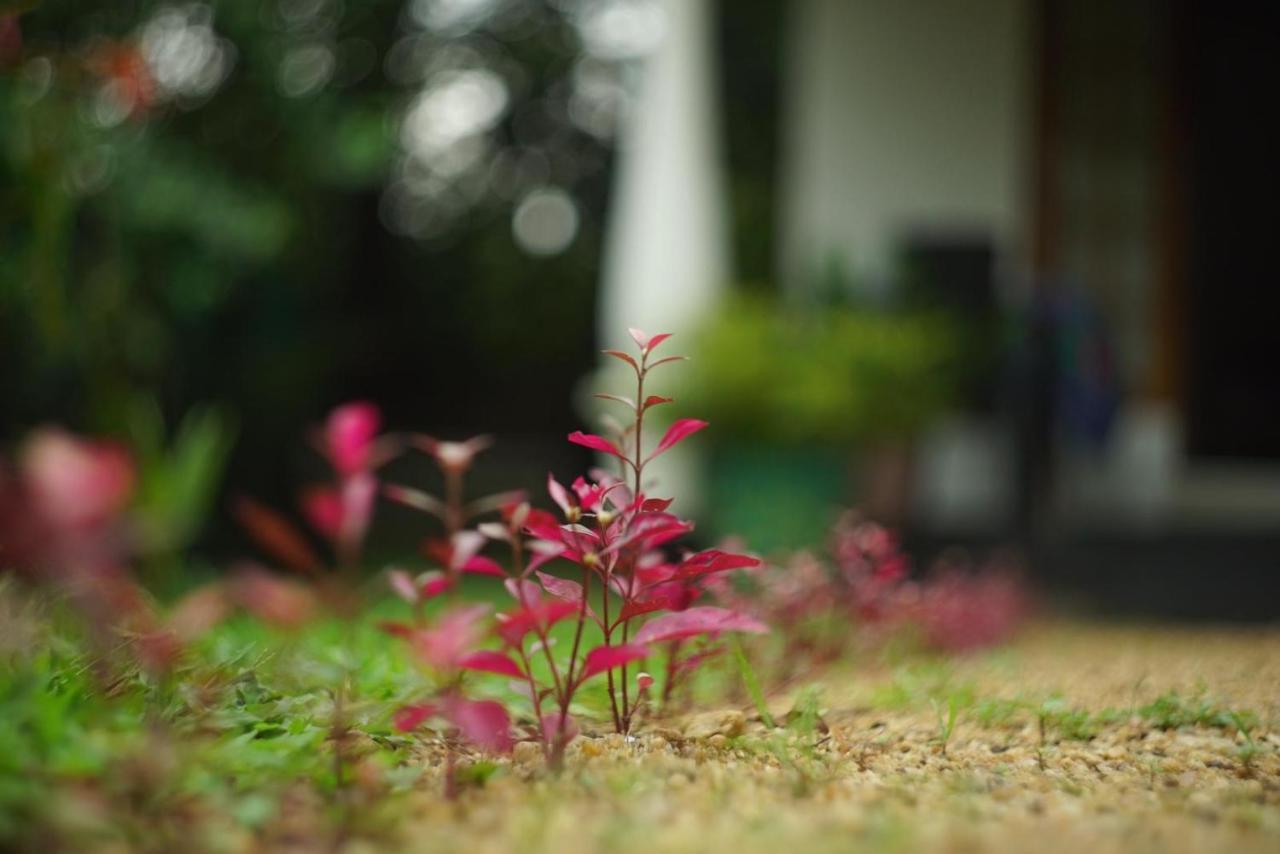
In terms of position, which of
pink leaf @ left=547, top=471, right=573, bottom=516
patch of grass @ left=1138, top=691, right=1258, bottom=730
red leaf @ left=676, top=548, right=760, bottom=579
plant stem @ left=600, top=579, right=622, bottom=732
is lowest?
patch of grass @ left=1138, top=691, right=1258, bottom=730

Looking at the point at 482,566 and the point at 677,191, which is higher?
the point at 677,191

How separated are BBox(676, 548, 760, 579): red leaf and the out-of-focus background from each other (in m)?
2.54

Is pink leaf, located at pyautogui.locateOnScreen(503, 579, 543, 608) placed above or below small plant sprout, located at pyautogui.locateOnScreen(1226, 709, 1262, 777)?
above

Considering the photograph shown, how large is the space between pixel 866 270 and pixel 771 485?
1.63 metres

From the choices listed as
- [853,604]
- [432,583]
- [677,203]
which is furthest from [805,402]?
[432,583]

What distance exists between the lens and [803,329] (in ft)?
15.3

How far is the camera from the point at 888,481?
487 cm

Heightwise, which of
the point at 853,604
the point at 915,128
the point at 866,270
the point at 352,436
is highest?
the point at 915,128

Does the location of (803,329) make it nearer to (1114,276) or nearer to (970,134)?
(970,134)

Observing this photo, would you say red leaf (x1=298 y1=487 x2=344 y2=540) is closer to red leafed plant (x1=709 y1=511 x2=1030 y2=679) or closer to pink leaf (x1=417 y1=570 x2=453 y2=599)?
pink leaf (x1=417 y1=570 x2=453 y2=599)

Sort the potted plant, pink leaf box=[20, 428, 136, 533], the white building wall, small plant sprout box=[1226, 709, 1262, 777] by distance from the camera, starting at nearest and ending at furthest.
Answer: pink leaf box=[20, 428, 136, 533]
small plant sprout box=[1226, 709, 1262, 777]
the potted plant
the white building wall

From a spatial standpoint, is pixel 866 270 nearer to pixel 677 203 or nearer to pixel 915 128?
pixel 915 128

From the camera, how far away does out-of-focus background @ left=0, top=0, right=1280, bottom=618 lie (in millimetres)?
4414

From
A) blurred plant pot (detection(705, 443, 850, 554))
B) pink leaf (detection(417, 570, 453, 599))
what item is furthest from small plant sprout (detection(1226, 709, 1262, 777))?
blurred plant pot (detection(705, 443, 850, 554))
